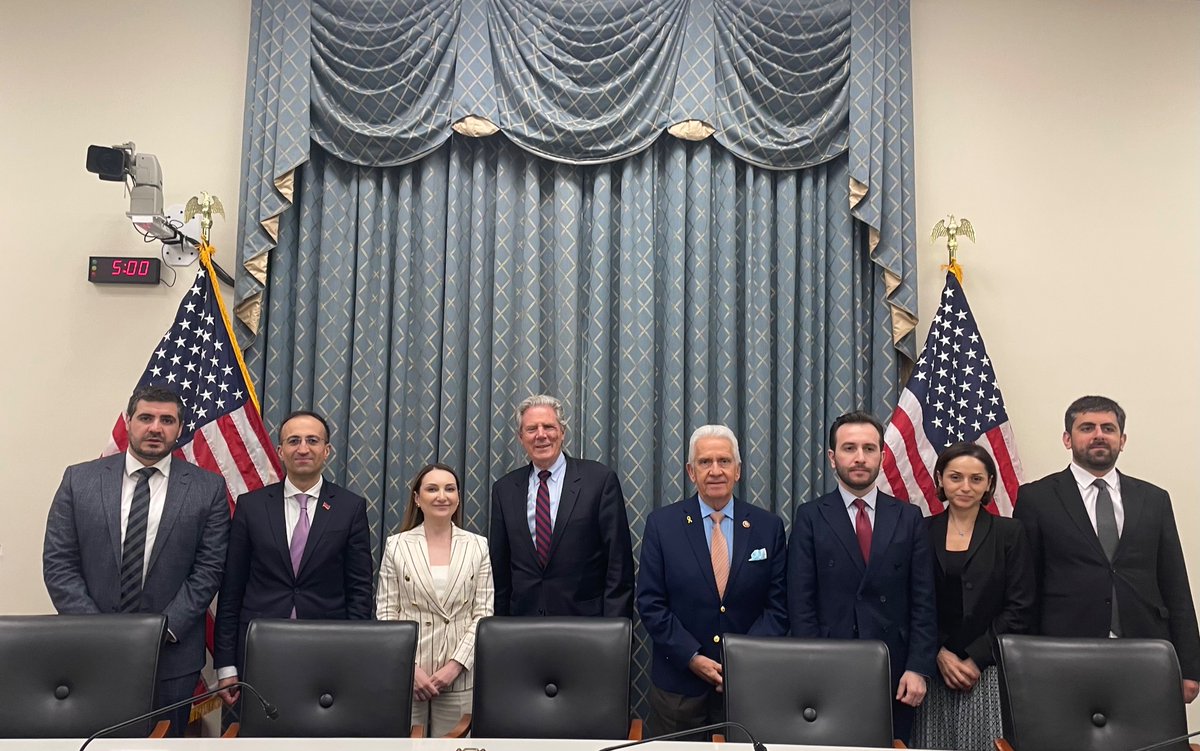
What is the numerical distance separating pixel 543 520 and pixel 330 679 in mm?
1038

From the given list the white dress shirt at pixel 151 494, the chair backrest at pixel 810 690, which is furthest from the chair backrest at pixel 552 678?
the white dress shirt at pixel 151 494

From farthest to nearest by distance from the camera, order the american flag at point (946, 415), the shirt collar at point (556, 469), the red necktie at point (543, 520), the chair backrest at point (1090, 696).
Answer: the american flag at point (946, 415)
the shirt collar at point (556, 469)
the red necktie at point (543, 520)
the chair backrest at point (1090, 696)

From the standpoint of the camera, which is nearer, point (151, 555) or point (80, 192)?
point (151, 555)

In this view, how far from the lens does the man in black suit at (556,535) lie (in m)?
3.48

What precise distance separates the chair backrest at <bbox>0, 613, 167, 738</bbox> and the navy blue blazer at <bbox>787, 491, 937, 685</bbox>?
2.09 meters

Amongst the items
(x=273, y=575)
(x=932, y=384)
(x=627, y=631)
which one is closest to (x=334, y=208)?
(x=273, y=575)

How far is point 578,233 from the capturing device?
4254 millimetres

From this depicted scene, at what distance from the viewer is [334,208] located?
4.25 meters

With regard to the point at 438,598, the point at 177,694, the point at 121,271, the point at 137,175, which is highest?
the point at 137,175

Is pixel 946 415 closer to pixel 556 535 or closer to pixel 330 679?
pixel 556 535

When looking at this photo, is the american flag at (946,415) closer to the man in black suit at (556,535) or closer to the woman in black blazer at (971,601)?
the woman in black blazer at (971,601)

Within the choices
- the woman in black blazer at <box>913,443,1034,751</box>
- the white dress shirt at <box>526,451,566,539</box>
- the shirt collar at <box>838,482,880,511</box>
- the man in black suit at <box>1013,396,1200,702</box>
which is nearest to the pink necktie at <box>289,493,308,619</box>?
the white dress shirt at <box>526,451,566,539</box>

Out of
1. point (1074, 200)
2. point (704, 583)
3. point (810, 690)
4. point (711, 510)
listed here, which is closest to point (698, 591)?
point (704, 583)

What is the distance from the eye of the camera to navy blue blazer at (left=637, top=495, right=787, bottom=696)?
322cm
